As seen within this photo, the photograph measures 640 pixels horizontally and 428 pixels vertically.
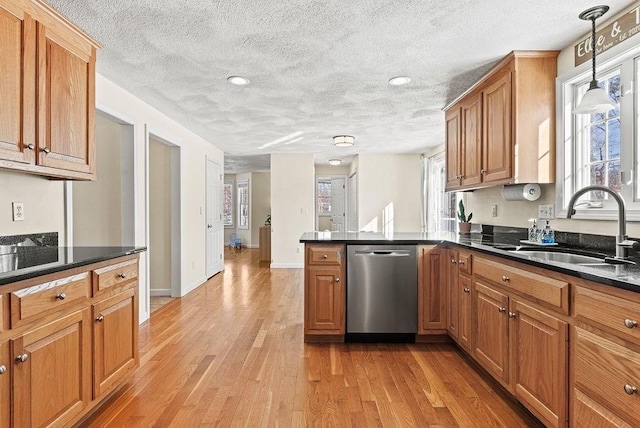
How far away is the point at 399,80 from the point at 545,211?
1582mm

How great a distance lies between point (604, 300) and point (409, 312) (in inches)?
72.3

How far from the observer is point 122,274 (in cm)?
218


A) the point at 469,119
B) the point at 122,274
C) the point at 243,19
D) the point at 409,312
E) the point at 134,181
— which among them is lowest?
the point at 409,312

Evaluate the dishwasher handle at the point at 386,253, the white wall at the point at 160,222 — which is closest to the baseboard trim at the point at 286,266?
the white wall at the point at 160,222

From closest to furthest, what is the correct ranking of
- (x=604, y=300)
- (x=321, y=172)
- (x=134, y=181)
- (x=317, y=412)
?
(x=604, y=300), (x=317, y=412), (x=134, y=181), (x=321, y=172)

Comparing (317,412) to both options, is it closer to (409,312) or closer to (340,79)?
(409,312)

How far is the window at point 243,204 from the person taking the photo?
35.9 feet

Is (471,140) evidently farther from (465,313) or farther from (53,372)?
(53,372)

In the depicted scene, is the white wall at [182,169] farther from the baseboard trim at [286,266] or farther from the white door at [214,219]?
the baseboard trim at [286,266]

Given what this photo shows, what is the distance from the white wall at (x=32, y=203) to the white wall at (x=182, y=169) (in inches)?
33.7

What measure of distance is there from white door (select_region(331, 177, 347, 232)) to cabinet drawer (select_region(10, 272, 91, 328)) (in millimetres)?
7446

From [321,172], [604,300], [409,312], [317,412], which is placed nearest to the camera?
[604,300]

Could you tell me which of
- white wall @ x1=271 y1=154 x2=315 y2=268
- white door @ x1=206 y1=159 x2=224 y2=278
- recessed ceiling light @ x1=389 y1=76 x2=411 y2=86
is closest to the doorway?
white wall @ x1=271 y1=154 x2=315 y2=268

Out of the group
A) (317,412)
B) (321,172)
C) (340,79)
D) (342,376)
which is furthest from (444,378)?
(321,172)
